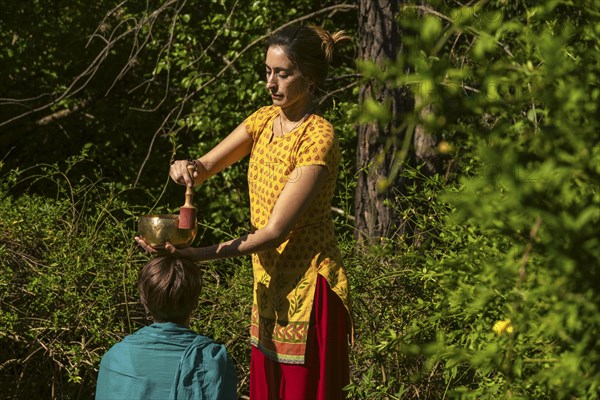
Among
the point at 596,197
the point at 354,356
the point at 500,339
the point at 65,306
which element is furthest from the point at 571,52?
the point at 65,306

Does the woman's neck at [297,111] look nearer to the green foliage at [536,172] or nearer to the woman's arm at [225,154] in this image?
the woman's arm at [225,154]

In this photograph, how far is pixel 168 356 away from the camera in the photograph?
3533mm

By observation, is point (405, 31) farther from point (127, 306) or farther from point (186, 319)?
point (186, 319)

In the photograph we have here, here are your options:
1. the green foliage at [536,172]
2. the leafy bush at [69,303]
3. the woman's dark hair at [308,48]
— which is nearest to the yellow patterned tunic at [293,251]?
the woman's dark hair at [308,48]

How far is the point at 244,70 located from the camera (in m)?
7.86

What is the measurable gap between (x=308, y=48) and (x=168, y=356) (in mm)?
1083

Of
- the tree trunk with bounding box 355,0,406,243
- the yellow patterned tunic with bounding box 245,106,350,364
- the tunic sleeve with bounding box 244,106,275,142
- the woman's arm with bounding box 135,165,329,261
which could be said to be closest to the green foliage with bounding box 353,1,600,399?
the woman's arm with bounding box 135,165,329,261

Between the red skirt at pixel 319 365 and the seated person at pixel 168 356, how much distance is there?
0.22m

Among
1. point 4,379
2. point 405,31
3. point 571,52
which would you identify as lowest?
point 4,379

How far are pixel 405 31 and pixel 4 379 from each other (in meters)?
2.81

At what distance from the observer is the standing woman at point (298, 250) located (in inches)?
→ 143

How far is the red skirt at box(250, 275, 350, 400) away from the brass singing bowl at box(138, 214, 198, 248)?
461 mm

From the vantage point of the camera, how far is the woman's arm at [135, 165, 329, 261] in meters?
3.48

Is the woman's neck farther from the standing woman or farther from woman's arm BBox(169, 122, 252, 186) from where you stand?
woman's arm BBox(169, 122, 252, 186)
